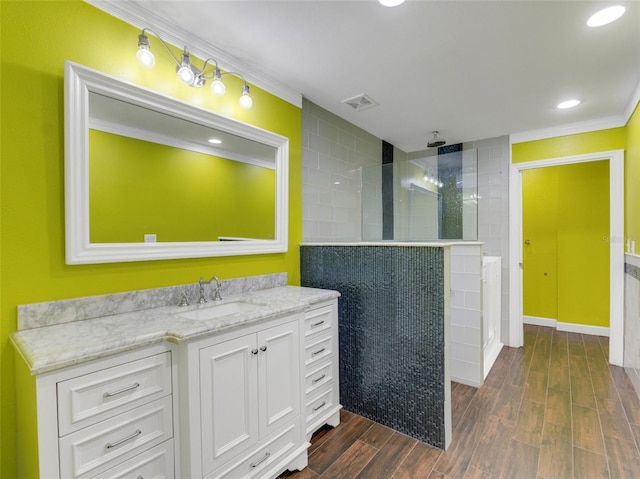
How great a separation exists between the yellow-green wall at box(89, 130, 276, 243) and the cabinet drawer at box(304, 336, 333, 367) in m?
0.84

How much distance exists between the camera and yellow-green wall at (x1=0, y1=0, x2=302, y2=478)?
123 cm

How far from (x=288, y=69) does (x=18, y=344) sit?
208 cm

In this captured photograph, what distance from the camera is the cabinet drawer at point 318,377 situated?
1898 millimetres

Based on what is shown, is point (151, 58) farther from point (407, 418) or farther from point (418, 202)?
point (418, 202)

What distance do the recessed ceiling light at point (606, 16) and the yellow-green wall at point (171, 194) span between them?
2.06 meters

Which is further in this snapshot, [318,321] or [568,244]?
[568,244]

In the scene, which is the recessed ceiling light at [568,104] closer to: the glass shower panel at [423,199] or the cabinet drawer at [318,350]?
the glass shower panel at [423,199]

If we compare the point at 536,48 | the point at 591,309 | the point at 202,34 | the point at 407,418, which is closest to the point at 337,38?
the point at 202,34

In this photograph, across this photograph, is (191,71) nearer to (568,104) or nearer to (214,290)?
(214,290)

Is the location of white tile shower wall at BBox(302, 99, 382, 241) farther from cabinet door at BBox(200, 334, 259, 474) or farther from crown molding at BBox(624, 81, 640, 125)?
crown molding at BBox(624, 81, 640, 125)

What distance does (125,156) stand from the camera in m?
1.58

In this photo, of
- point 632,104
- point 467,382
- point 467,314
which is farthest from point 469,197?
point 467,382

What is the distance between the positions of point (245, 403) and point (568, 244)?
4.59 meters

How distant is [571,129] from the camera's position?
3203mm
